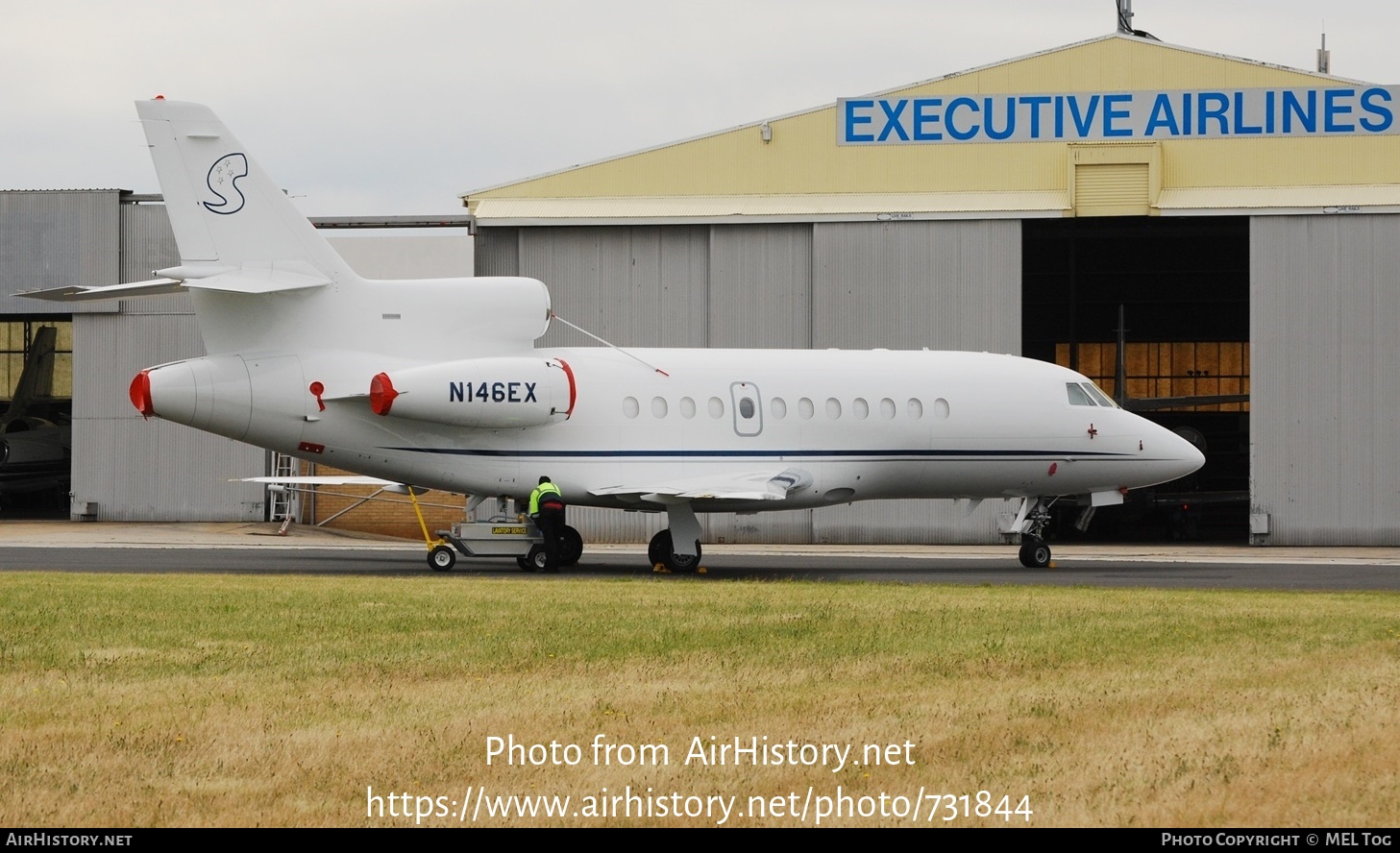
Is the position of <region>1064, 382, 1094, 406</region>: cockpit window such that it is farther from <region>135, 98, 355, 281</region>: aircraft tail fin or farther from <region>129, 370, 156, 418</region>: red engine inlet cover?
<region>129, 370, 156, 418</region>: red engine inlet cover

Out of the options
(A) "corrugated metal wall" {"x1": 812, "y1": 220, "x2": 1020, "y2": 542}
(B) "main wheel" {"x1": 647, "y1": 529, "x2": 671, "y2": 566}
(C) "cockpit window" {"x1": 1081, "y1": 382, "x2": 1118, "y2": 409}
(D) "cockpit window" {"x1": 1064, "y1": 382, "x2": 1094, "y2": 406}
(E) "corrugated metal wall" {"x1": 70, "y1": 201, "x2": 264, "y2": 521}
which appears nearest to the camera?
(B) "main wheel" {"x1": 647, "y1": 529, "x2": 671, "y2": 566}

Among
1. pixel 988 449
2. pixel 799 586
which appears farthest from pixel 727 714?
pixel 988 449

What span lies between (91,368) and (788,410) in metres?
20.8

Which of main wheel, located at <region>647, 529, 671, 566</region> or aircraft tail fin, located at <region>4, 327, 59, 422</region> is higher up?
aircraft tail fin, located at <region>4, 327, 59, 422</region>

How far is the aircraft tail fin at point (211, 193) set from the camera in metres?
20.7

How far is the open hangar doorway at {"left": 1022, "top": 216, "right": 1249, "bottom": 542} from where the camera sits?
41.6 meters

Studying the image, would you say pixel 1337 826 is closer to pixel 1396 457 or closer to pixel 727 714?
pixel 727 714

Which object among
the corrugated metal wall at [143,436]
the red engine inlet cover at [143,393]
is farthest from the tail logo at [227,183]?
the corrugated metal wall at [143,436]

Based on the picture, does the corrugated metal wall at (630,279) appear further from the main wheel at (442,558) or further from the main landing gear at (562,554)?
the main wheel at (442,558)

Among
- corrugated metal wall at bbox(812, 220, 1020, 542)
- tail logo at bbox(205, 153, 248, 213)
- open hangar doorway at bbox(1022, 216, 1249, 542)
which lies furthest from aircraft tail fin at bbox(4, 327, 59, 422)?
open hangar doorway at bbox(1022, 216, 1249, 542)

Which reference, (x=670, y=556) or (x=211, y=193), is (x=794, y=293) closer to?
(x=670, y=556)

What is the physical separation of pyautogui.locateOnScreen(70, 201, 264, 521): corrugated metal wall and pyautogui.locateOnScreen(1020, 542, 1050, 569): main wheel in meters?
19.2

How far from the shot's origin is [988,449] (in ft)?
84.1

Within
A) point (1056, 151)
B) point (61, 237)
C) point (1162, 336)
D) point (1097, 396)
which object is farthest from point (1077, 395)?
point (1162, 336)
